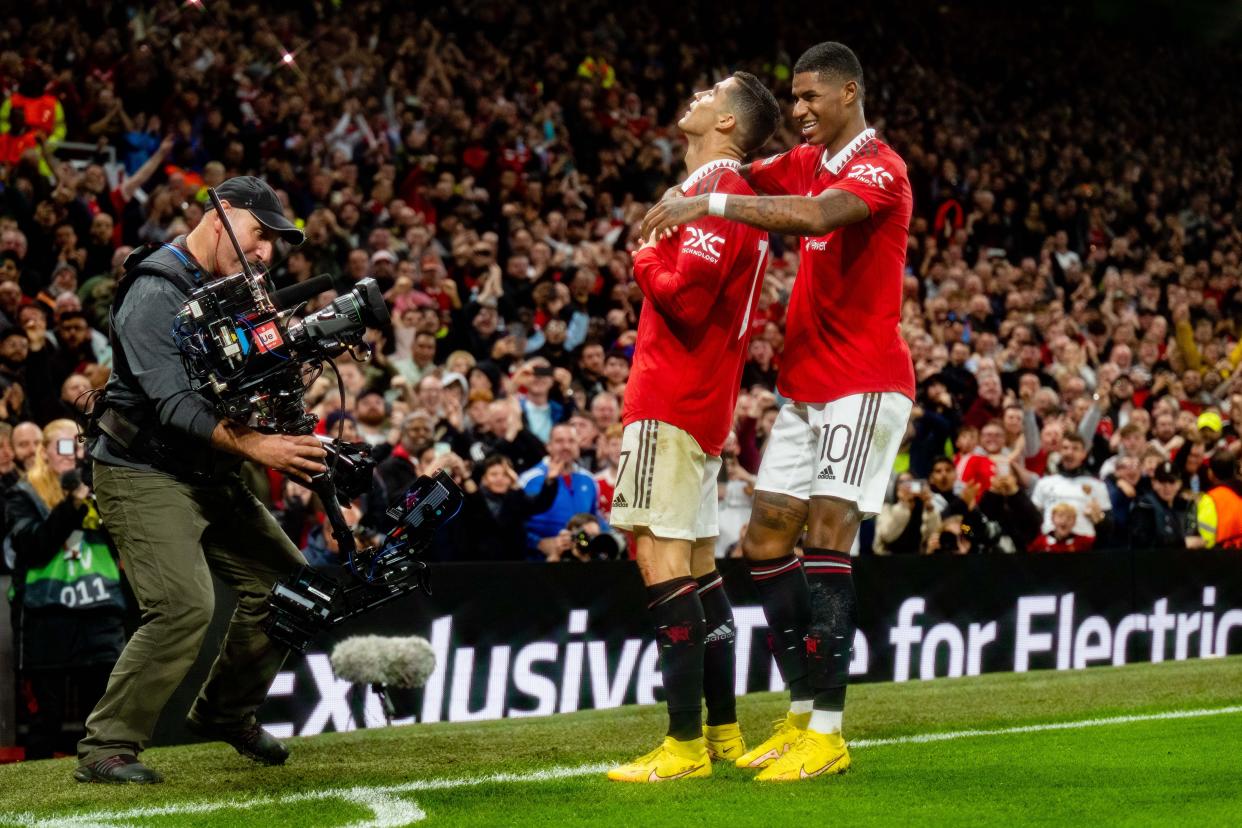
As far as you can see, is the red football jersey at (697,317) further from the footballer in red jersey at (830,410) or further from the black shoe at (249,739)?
the black shoe at (249,739)

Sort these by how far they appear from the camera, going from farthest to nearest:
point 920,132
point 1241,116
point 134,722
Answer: point 1241,116
point 920,132
point 134,722

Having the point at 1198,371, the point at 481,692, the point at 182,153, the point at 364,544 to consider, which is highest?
the point at 182,153

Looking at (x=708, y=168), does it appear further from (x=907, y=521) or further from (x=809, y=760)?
(x=907, y=521)

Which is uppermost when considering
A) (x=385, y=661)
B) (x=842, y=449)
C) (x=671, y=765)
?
(x=842, y=449)

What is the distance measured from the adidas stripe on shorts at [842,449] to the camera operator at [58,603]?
15.2 ft

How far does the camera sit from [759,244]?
570cm

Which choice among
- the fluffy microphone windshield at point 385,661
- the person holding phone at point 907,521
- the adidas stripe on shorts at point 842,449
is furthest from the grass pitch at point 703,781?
the person holding phone at point 907,521

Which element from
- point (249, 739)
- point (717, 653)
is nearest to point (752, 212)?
point (717, 653)

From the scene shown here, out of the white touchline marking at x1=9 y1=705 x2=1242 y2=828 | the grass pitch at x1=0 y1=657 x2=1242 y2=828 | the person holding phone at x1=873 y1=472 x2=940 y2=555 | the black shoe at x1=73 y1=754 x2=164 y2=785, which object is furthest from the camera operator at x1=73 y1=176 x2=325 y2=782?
the person holding phone at x1=873 y1=472 x2=940 y2=555

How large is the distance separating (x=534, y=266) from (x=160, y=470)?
922cm

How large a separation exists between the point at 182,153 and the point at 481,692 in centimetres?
705

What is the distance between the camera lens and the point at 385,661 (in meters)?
8.52

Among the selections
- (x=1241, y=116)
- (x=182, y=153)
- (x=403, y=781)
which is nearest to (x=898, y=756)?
(x=403, y=781)

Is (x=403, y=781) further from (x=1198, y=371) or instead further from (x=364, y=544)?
(x=1198, y=371)
